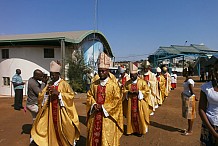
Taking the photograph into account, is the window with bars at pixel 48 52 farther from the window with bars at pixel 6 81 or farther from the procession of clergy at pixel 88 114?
the procession of clergy at pixel 88 114

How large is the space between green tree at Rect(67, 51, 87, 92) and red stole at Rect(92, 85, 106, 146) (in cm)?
1100

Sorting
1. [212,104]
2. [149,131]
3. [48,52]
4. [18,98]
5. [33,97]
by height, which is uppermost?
[48,52]

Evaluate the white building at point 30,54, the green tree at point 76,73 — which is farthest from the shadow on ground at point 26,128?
the white building at point 30,54

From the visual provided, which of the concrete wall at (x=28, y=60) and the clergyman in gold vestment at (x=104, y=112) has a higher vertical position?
the concrete wall at (x=28, y=60)

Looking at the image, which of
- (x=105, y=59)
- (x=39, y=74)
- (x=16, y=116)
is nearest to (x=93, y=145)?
(x=105, y=59)

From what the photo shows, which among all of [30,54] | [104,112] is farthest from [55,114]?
[30,54]

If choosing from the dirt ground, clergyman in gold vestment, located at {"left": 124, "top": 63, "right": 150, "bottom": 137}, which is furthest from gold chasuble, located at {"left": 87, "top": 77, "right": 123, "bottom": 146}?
clergyman in gold vestment, located at {"left": 124, "top": 63, "right": 150, "bottom": 137}

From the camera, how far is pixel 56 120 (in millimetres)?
5172

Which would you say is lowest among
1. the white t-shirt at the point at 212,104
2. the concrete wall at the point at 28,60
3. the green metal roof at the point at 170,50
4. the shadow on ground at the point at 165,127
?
the shadow on ground at the point at 165,127

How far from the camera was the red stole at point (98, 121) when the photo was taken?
490 centimetres

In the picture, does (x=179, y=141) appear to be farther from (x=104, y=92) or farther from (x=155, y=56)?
(x=155, y=56)

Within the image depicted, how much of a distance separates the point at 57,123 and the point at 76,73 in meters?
11.0

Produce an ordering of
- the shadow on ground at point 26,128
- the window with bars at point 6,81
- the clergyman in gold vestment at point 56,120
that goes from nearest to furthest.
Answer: the clergyman in gold vestment at point 56,120, the shadow on ground at point 26,128, the window with bars at point 6,81

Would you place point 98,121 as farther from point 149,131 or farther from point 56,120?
point 149,131
